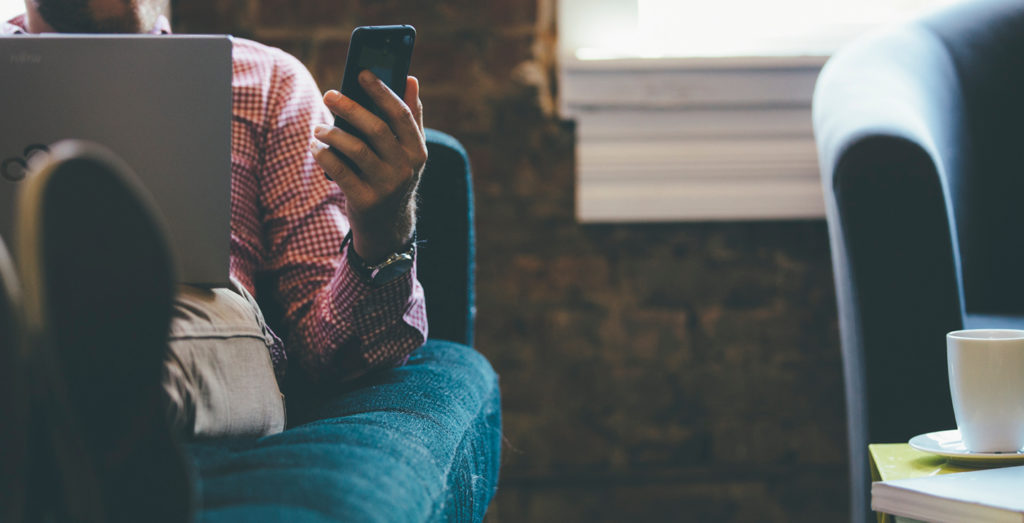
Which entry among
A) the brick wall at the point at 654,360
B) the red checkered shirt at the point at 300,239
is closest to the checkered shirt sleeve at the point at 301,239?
the red checkered shirt at the point at 300,239

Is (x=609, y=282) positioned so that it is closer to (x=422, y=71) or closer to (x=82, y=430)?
(x=422, y=71)

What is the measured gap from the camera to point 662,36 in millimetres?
1821

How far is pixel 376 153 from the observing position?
840 millimetres

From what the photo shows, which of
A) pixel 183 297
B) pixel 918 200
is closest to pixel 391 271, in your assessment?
pixel 183 297

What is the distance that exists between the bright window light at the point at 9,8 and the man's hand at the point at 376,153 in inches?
36.2

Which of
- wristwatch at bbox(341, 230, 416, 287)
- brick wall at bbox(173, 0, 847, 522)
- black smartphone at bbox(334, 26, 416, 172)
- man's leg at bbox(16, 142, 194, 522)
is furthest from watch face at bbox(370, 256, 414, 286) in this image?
brick wall at bbox(173, 0, 847, 522)

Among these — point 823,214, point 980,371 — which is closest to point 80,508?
point 980,371

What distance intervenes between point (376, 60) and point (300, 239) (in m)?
0.32

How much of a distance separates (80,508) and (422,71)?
139 centimetres

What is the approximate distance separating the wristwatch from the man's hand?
0.14 feet

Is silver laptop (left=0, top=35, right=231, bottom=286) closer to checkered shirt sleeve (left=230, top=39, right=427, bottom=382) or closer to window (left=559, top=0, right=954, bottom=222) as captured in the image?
checkered shirt sleeve (left=230, top=39, right=427, bottom=382)

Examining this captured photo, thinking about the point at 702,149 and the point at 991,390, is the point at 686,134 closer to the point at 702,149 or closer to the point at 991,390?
the point at 702,149

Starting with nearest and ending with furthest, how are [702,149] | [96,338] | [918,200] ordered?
[96,338] < [918,200] < [702,149]

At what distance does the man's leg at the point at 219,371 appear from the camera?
0.65 metres
